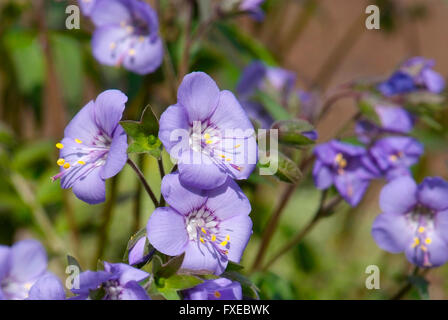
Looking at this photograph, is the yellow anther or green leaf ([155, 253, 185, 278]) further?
the yellow anther

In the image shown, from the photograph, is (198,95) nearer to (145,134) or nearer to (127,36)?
(145,134)

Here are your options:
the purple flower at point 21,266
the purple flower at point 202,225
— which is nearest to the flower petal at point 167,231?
the purple flower at point 202,225

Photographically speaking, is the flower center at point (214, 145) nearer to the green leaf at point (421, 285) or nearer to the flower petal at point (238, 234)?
the flower petal at point (238, 234)

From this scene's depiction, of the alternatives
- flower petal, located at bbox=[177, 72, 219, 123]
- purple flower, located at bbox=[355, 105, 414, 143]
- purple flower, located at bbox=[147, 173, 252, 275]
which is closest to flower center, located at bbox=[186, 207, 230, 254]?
purple flower, located at bbox=[147, 173, 252, 275]

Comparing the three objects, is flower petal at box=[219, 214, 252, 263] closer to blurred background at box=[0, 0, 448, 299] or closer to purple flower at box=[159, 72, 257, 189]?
purple flower at box=[159, 72, 257, 189]

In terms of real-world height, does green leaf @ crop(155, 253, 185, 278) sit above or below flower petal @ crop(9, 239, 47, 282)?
above

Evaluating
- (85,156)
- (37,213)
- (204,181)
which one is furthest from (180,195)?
(37,213)
